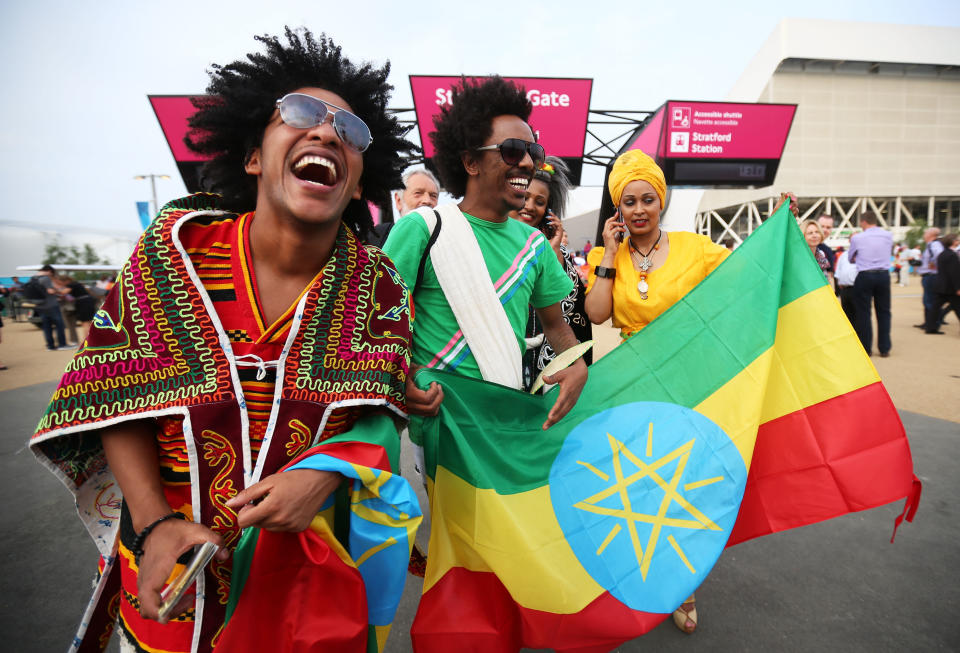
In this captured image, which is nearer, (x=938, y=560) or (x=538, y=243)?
(x=538, y=243)

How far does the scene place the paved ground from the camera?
2127mm

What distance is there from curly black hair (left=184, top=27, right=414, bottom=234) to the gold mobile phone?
1.05 metres

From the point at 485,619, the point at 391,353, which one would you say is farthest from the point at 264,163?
the point at 485,619

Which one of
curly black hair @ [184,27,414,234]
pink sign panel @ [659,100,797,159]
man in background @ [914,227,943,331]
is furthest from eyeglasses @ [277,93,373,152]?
man in background @ [914,227,943,331]

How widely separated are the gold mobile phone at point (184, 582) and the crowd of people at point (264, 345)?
0.02 m

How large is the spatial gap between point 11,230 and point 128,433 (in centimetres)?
5705

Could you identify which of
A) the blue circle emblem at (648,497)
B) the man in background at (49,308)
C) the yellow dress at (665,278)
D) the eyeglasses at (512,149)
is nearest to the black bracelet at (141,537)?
the blue circle emblem at (648,497)

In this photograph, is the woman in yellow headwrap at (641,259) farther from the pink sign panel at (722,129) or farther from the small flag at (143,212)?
the small flag at (143,212)

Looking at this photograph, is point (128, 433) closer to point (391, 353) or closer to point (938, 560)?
point (391, 353)

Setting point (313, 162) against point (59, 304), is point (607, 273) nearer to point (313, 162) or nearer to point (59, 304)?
point (313, 162)

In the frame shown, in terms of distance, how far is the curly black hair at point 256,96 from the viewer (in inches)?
57.6

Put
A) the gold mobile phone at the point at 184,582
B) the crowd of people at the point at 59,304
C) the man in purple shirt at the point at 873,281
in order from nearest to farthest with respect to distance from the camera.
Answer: the gold mobile phone at the point at 184,582 < the man in purple shirt at the point at 873,281 < the crowd of people at the point at 59,304

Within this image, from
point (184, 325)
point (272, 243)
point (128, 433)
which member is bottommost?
point (128, 433)

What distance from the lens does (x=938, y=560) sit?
263 cm
